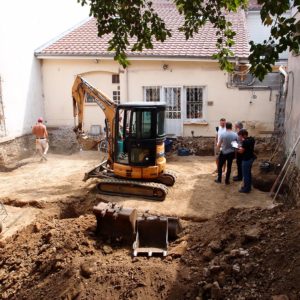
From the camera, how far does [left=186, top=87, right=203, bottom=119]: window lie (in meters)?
15.2

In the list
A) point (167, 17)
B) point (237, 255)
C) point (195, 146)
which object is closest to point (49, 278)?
point (237, 255)

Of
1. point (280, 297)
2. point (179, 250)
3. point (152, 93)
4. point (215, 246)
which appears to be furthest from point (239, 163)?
point (152, 93)

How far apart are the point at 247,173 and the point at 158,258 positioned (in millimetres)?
4224

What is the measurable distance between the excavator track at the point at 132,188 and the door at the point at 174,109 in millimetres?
6767

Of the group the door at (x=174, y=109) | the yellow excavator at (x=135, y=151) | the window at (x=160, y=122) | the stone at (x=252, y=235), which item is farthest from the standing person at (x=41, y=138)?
the stone at (x=252, y=235)

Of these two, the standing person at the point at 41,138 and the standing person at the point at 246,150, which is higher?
the standing person at the point at 246,150

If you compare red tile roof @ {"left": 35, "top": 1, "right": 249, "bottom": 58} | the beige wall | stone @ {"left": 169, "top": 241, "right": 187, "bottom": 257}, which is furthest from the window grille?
stone @ {"left": 169, "top": 241, "right": 187, "bottom": 257}

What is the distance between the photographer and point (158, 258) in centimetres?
565

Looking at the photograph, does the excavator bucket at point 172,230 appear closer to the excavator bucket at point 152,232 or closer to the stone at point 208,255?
the excavator bucket at point 152,232

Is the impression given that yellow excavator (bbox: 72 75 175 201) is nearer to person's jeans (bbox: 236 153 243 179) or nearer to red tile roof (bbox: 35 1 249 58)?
person's jeans (bbox: 236 153 243 179)

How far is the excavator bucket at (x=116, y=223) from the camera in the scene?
6395 millimetres

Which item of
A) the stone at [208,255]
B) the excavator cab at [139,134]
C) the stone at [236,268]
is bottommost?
the stone at [208,255]

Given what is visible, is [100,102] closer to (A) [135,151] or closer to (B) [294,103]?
(A) [135,151]

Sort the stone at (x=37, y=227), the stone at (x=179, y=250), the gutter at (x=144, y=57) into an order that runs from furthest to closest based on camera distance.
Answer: the gutter at (x=144, y=57) < the stone at (x=37, y=227) < the stone at (x=179, y=250)
